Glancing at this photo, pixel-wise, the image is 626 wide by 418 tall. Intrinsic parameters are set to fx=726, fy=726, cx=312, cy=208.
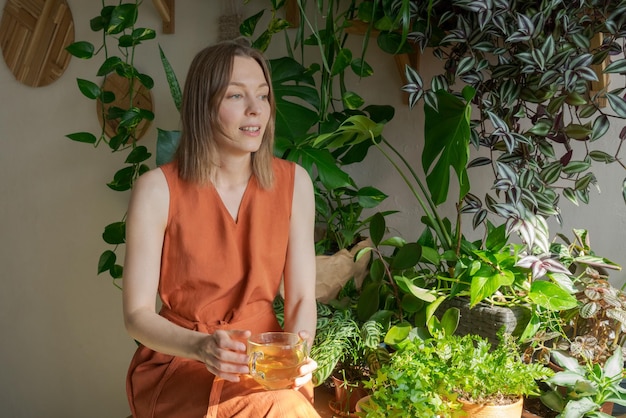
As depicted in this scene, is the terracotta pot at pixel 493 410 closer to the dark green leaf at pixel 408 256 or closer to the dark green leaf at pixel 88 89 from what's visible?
the dark green leaf at pixel 408 256

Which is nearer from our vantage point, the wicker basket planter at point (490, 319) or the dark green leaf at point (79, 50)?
the wicker basket planter at point (490, 319)

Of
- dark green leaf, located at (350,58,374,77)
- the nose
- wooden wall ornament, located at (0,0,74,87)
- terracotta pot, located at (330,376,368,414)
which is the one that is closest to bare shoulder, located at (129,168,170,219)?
the nose

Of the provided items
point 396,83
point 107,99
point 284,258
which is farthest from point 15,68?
point 284,258

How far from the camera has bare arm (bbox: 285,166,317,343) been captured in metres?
1.76

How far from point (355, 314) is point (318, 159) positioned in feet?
1.45

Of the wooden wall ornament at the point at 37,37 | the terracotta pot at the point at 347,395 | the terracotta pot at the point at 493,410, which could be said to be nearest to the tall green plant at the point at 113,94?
the wooden wall ornament at the point at 37,37

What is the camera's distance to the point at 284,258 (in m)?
1.79

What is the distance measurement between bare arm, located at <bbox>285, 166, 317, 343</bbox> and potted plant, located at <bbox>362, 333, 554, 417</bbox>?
254 millimetres

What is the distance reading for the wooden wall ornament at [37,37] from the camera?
2.99 m

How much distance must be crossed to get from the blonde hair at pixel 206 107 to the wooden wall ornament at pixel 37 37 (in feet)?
5.05

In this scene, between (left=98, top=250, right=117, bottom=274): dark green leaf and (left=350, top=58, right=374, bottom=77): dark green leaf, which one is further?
(left=98, top=250, right=117, bottom=274): dark green leaf

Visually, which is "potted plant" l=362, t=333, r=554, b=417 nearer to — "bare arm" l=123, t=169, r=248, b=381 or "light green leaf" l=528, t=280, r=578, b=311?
"light green leaf" l=528, t=280, r=578, b=311

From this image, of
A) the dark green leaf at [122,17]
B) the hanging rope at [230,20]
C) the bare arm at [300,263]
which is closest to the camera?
the bare arm at [300,263]

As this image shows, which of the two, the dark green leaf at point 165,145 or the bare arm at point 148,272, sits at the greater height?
the dark green leaf at point 165,145
